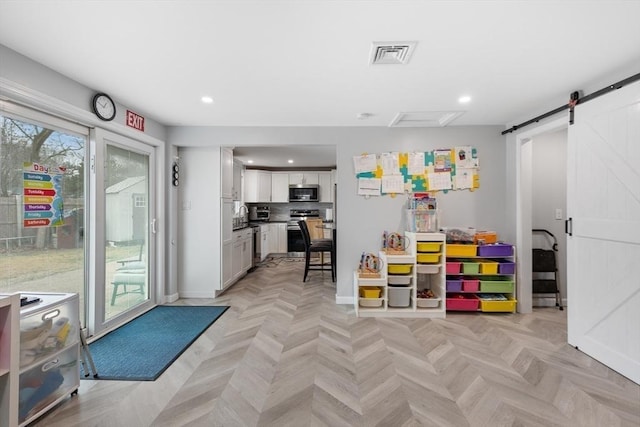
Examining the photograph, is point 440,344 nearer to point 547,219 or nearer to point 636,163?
point 636,163

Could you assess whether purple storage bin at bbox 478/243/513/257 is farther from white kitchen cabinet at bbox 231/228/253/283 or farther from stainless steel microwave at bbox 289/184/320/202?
stainless steel microwave at bbox 289/184/320/202

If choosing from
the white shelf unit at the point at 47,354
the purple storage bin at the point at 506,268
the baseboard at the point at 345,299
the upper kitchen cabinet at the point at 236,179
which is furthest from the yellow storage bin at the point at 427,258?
the white shelf unit at the point at 47,354

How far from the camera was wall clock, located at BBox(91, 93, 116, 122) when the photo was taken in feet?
8.12

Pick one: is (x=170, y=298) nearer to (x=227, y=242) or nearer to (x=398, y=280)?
(x=227, y=242)

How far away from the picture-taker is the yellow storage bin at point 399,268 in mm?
3188

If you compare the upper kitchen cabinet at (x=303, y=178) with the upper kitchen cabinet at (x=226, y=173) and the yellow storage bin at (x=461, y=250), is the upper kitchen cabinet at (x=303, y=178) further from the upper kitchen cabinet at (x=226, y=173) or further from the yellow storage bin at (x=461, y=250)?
the yellow storage bin at (x=461, y=250)

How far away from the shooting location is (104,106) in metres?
2.57

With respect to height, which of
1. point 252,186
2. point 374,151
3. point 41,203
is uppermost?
point 374,151

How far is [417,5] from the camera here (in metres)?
1.45

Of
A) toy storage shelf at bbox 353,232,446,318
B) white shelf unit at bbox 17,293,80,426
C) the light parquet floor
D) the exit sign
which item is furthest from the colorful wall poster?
toy storage shelf at bbox 353,232,446,318

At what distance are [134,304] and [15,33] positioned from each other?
2.61 m

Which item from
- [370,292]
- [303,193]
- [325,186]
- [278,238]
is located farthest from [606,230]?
[278,238]

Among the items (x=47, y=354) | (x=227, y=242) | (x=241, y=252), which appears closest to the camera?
(x=47, y=354)

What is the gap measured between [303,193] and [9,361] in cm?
581
